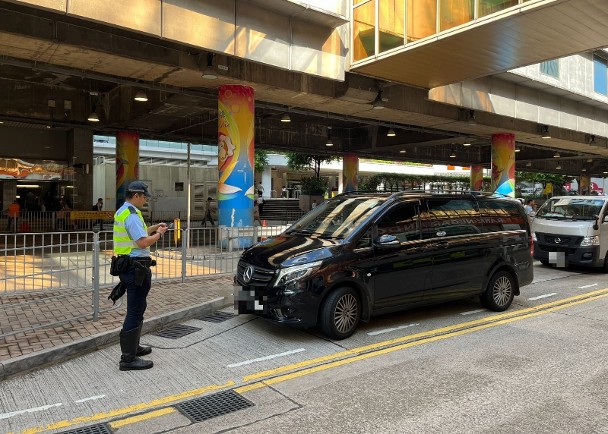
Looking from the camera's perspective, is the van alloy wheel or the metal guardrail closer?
the van alloy wheel

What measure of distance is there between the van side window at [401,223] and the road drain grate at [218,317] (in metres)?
2.61

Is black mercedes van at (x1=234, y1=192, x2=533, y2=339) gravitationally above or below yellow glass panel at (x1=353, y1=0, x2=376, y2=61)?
below

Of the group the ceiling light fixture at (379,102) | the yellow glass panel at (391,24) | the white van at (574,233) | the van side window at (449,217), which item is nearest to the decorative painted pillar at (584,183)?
the ceiling light fixture at (379,102)

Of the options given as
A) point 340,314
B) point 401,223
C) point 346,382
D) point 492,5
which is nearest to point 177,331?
point 340,314

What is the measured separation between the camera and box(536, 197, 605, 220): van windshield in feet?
38.8

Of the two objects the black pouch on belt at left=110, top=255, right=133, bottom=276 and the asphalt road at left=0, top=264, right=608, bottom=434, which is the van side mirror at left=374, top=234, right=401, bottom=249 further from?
the black pouch on belt at left=110, top=255, right=133, bottom=276

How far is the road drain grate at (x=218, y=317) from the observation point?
7.14m

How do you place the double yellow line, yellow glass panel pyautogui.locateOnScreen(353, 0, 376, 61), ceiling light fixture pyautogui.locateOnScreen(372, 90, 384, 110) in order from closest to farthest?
the double yellow line
yellow glass panel pyautogui.locateOnScreen(353, 0, 376, 61)
ceiling light fixture pyautogui.locateOnScreen(372, 90, 384, 110)

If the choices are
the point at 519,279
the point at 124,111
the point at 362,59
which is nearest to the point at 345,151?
the point at 124,111

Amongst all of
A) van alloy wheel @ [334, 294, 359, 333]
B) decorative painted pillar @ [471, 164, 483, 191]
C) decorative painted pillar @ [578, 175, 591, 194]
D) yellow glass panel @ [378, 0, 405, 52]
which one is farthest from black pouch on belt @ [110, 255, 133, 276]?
decorative painted pillar @ [578, 175, 591, 194]

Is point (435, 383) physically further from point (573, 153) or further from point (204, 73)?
point (573, 153)

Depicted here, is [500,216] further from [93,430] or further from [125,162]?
[125,162]

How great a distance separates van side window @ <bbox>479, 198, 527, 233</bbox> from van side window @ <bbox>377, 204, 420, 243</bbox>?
138 centimetres

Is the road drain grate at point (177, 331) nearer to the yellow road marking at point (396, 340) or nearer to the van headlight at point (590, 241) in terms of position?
the yellow road marking at point (396, 340)
